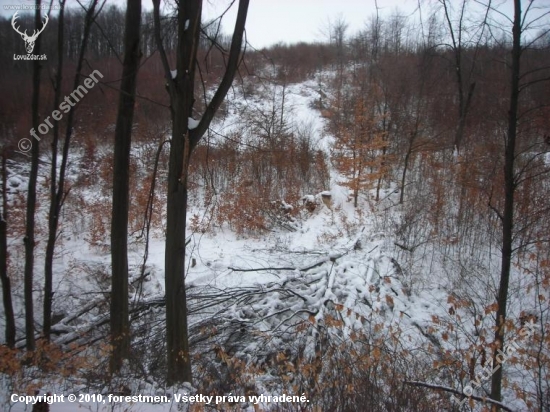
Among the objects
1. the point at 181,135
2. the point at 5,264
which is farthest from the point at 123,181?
the point at 5,264

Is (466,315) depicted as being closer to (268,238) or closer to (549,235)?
(549,235)

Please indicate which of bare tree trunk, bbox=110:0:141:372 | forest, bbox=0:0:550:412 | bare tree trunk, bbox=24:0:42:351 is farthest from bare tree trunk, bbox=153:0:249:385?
bare tree trunk, bbox=24:0:42:351

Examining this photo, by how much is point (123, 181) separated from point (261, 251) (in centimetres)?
477

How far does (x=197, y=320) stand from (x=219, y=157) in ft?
34.6

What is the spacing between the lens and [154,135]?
16.7 m

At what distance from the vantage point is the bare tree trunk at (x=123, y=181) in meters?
3.14

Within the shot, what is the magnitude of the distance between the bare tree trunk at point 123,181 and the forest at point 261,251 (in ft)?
0.06

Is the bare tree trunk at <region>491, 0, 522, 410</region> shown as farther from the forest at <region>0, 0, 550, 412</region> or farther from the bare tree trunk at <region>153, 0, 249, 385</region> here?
the bare tree trunk at <region>153, 0, 249, 385</region>

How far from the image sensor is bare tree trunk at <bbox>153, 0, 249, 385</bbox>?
240 cm

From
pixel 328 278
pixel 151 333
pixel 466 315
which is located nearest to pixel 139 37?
pixel 151 333

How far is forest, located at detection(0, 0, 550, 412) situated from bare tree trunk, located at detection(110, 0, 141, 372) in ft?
0.06

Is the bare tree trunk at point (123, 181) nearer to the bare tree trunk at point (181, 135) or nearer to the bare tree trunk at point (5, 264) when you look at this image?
the bare tree trunk at point (181, 135)

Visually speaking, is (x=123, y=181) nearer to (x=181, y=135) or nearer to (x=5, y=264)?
(x=181, y=135)

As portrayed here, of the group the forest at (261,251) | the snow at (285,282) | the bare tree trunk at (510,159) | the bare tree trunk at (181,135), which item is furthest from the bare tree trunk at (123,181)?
the bare tree trunk at (510,159)
